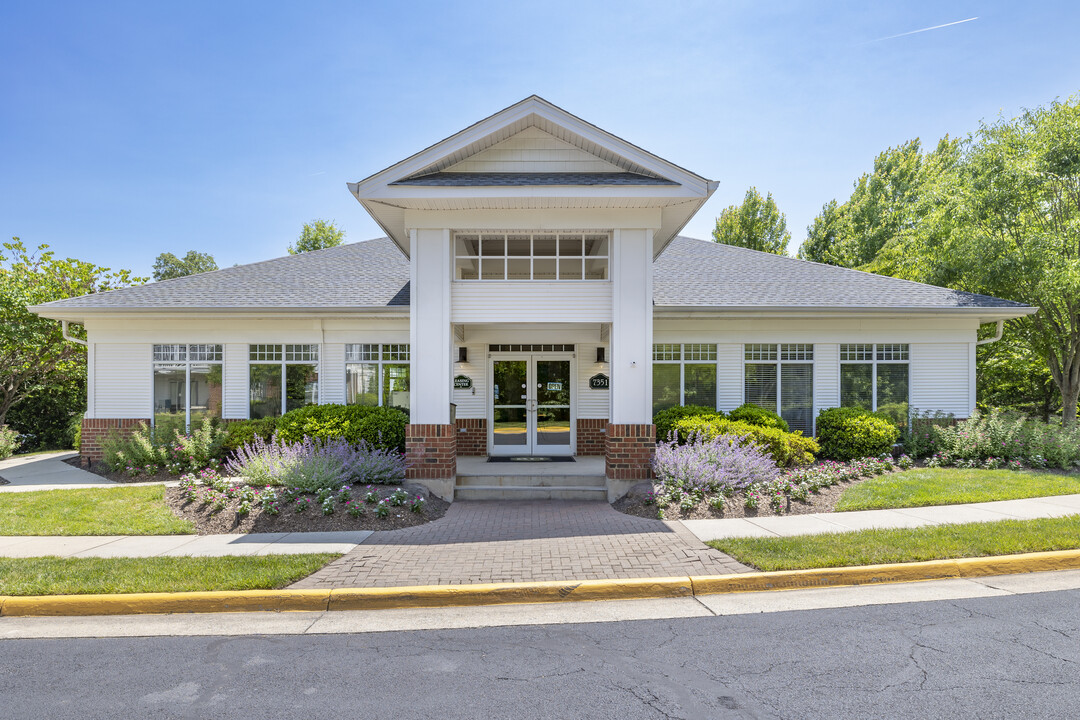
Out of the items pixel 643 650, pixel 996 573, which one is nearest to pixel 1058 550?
pixel 996 573

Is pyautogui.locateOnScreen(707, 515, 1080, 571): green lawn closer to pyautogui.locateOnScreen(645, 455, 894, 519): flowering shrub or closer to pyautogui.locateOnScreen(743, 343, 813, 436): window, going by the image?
pyautogui.locateOnScreen(645, 455, 894, 519): flowering shrub

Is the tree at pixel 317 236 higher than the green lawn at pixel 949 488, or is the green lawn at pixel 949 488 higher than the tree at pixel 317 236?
the tree at pixel 317 236

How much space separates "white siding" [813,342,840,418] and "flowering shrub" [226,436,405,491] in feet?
31.3

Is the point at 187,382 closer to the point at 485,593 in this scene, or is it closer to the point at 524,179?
the point at 524,179

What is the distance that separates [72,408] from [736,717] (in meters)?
21.8

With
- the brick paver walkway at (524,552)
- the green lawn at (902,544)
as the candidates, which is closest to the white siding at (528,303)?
the brick paver walkway at (524,552)

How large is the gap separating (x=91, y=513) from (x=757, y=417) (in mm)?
11802

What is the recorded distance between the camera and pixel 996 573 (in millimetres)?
5766

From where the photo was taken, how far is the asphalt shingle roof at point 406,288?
12.2 m

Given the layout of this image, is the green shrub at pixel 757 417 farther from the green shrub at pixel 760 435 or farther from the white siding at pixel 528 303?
the white siding at pixel 528 303

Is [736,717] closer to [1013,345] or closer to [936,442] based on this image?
[936,442]

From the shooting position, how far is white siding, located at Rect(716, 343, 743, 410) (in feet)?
41.7

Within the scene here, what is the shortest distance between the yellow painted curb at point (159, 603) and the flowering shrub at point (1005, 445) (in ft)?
38.9

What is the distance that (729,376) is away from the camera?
41.9 feet
